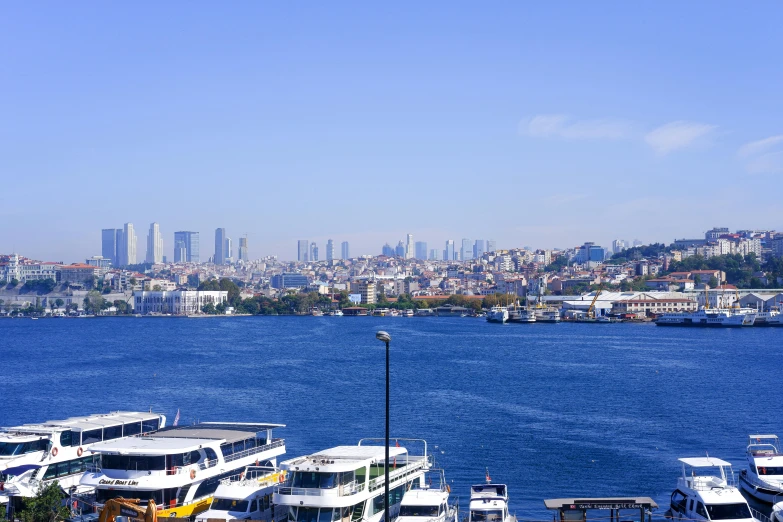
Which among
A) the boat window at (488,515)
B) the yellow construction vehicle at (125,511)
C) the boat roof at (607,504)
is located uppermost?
the yellow construction vehicle at (125,511)

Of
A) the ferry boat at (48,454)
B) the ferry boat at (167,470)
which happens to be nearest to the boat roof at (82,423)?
the ferry boat at (48,454)

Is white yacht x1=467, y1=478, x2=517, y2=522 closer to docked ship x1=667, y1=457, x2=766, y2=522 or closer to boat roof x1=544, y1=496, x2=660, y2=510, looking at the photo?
boat roof x1=544, y1=496, x2=660, y2=510

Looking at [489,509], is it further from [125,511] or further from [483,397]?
[483,397]

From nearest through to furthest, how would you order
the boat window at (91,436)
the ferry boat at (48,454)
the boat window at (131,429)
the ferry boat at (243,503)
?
the ferry boat at (243,503) → the ferry boat at (48,454) → the boat window at (91,436) → the boat window at (131,429)

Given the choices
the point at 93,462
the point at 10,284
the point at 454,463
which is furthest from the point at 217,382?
the point at 10,284

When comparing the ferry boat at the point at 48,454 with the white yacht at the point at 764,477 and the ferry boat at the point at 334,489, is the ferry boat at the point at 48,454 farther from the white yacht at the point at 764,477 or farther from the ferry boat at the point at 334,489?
the white yacht at the point at 764,477

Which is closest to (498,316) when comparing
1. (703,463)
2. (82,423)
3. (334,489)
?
(703,463)
